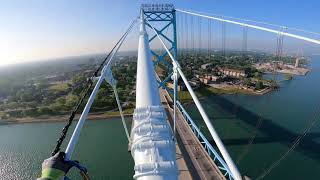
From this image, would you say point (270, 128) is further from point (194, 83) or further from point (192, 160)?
point (194, 83)

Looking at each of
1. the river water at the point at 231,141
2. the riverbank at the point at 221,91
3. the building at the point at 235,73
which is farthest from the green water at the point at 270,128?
the building at the point at 235,73

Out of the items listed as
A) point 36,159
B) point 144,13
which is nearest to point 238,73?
point 144,13

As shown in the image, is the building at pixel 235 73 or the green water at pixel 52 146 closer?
the green water at pixel 52 146

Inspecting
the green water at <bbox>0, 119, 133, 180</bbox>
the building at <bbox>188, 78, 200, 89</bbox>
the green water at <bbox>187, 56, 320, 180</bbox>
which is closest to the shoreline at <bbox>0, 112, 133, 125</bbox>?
the green water at <bbox>0, 119, 133, 180</bbox>

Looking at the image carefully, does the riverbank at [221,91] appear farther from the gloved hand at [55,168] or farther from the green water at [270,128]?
the gloved hand at [55,168]

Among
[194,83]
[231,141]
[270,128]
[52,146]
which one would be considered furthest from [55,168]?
[194,83]

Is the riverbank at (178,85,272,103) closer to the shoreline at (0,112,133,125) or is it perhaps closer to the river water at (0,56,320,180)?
the river water at (0,56,320,180)
